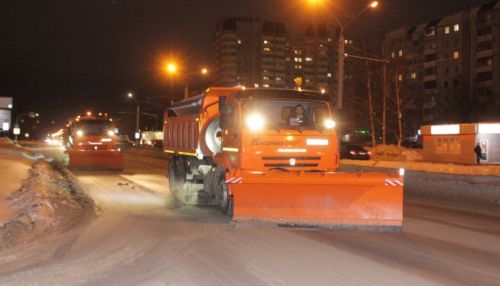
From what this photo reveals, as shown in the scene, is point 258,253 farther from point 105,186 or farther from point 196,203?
point 105,186

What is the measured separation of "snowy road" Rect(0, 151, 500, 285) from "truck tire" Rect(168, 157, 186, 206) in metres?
3.20

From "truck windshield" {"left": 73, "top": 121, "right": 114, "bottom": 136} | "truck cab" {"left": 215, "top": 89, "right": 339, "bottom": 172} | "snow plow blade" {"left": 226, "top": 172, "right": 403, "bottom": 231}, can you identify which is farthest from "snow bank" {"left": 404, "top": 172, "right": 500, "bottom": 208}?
"truck windshield" {"left": 73, "top": 121, "right": 114, "bottom": 136}

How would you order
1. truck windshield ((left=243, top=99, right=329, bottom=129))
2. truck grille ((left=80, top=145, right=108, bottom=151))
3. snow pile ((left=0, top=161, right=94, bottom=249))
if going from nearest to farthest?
snow pile ((left=0, top=161, right=94, bottom=249)) → truck windshield ((left=243, top=99, right=329, bottom=129)) → truck grille ((left=80, top=145, right=108, bottom=151))

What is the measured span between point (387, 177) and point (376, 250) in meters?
2.84

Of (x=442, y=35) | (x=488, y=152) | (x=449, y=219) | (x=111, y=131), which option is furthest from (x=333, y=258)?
(x=442, y=35)

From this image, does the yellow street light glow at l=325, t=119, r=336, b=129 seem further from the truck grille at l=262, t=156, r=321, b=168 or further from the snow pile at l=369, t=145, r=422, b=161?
the snow pile at l=369, t=145, r=422, b=161

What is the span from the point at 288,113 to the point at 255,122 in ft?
2.90

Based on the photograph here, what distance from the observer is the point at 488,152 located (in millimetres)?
35438

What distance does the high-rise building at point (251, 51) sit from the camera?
8956 cm

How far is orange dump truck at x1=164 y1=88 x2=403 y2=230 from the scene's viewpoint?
1270 cm

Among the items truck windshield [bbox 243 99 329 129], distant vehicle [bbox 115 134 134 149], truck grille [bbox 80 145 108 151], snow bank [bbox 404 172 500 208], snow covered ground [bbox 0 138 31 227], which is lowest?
snow bank [bbox 404 172 500 208]

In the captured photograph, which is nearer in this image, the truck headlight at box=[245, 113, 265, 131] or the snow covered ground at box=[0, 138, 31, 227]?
the snow covered ground at box=[0, 138, 31, 227]

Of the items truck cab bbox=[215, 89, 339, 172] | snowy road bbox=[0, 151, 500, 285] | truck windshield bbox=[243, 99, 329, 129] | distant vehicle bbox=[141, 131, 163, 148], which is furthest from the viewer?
distant vehicle bbox=[141, 131, 163, 148]

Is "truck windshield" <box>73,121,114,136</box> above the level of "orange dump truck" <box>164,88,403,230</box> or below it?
above
